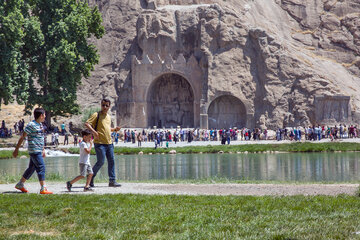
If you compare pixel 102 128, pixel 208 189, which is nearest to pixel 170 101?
pixel 102 128

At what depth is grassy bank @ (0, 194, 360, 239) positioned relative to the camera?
295 inches

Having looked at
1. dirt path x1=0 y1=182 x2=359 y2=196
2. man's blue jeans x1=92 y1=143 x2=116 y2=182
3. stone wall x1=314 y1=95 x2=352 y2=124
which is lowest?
dirt path x1=0 y1=182 x2=359 y2=196

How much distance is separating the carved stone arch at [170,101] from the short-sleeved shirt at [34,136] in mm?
52886

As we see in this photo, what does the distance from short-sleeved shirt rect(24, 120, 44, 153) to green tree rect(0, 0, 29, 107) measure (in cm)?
3074

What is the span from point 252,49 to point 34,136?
52.9m

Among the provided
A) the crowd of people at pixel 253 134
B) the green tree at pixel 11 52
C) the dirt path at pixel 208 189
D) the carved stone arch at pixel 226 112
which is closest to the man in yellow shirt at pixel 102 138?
the dirt path at pixel 208 189

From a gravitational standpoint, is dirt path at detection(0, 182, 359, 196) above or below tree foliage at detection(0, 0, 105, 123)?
below

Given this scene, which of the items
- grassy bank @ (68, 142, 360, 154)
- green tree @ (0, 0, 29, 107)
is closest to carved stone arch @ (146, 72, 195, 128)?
green tree @ (0, 0, 29, 107)

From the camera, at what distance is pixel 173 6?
224ft

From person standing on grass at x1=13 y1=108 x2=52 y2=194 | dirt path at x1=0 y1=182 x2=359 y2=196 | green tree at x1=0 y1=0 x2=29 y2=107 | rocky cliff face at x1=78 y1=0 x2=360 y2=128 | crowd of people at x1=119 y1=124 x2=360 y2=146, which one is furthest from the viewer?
rocky cliff face at x1=78 y1=0 x2=360 y2=128

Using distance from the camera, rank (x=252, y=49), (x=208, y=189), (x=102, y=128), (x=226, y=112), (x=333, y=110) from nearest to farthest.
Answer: (x=208, y=189) → (x=102, y=128) → (x=333, y=110) → (x=252, y=49) → (x=226, y=112)

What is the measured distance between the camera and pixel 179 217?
863 centimetres

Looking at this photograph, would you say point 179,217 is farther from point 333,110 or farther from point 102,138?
point 333,110

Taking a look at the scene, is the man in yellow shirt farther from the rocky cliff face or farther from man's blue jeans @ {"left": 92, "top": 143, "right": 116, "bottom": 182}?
the rocky cliff face
